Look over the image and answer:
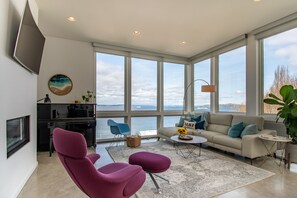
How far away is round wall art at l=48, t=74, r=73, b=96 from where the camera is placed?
4.57m

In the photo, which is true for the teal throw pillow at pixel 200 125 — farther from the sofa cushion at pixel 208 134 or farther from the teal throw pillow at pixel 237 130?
the teal throw pillow at pixel 237 130

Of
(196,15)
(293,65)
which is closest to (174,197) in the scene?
(196,15)

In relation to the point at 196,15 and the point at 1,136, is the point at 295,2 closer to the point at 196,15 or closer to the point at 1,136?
the point at 196,15

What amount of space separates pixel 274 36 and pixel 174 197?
416 cm

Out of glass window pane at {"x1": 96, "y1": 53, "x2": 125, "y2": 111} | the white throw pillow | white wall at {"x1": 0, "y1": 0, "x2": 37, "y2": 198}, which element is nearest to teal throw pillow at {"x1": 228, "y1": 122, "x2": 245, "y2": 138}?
the white throw pillow

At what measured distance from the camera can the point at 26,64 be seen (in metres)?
2.40

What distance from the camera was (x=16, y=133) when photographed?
246cm

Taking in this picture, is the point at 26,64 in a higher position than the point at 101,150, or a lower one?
higher

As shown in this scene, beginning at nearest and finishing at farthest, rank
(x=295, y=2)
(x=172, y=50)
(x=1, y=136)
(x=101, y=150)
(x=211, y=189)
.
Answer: (x=1, y=136)
(x=211, y=189)
(x=295, y=2)
(x=101, y=150)
(x=172, y=50)

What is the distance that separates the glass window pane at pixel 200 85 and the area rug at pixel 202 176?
2.31 metres

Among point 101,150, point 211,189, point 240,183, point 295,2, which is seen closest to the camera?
point 211,189

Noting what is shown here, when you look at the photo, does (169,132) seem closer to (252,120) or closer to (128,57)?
(252,120)

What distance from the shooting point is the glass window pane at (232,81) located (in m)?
4.70

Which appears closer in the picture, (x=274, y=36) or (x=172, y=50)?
(x=274, y=36)
